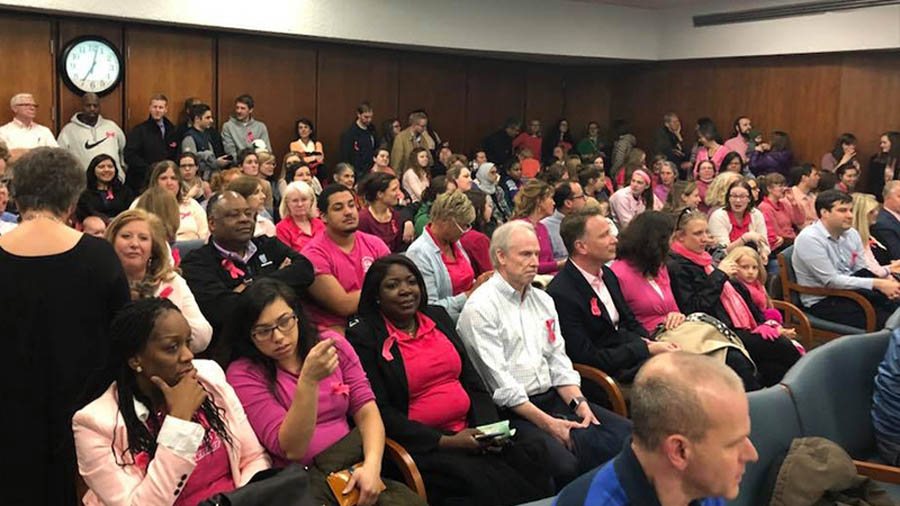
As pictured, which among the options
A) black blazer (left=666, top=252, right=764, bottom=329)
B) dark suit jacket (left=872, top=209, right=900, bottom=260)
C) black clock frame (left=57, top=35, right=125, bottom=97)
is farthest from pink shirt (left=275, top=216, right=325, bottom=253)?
black clock frame (left=57, top=35, right=125, bottom=97)

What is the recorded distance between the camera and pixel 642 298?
419 cm

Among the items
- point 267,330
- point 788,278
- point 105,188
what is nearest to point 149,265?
point 267,330

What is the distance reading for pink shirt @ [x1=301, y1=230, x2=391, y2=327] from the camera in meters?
3.83

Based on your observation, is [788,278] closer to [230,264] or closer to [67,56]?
[230,264]

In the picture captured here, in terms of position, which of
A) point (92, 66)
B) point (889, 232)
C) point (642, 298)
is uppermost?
point (92, 66)

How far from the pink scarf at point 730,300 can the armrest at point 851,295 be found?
3.04 ft

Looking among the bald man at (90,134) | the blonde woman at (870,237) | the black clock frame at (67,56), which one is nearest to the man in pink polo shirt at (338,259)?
the blonde woman at (870,237)

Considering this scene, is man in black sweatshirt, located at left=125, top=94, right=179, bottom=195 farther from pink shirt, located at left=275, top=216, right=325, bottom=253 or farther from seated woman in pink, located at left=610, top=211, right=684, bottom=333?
seated woman in pink, located at left=610, top=211, right=684, bottom=333

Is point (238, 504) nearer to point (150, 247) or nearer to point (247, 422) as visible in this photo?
point (247, 422)

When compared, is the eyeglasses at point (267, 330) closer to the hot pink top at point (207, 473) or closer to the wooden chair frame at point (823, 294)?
the hot pink top at point (207, 473)

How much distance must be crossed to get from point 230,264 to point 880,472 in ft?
8.55

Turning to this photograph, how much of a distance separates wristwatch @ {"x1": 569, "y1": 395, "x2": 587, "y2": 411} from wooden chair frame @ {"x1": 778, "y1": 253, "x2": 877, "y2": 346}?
227cm

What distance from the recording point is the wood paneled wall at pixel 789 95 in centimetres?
1061

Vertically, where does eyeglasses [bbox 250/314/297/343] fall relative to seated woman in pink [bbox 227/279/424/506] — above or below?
above
